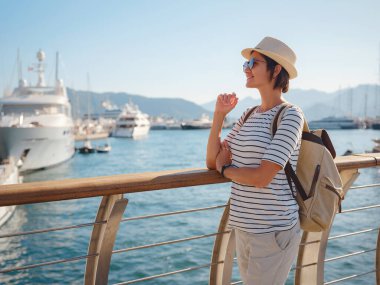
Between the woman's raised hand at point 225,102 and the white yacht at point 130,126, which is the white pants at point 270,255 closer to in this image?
the woman's raised hand at point 225,102

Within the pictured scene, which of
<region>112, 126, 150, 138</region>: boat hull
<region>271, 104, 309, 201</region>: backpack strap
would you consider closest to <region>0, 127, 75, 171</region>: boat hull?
<region>271, 104, 309, 201</region>: backpack strap

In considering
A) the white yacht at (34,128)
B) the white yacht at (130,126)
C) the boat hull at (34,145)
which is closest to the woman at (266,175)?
the boat hull at (34,145)

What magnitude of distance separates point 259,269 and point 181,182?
20.5 inches

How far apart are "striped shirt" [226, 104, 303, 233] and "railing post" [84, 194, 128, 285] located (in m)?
0.53

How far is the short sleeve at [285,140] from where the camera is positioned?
66.1 inches

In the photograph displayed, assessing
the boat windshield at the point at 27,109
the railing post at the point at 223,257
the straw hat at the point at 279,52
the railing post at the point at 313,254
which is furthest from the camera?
the boat windshield at the point at 27,109

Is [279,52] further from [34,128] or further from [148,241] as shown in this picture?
[34,128]

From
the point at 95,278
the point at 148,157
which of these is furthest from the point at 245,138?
the point at 148,157

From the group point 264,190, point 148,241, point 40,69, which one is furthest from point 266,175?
point 40,69

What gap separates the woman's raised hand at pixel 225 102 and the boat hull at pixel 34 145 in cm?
3095

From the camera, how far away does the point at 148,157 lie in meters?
52.2

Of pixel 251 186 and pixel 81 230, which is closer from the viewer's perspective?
pixel 251 186

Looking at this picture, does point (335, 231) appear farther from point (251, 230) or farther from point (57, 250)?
point (251, 230)

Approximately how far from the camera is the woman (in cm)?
171
